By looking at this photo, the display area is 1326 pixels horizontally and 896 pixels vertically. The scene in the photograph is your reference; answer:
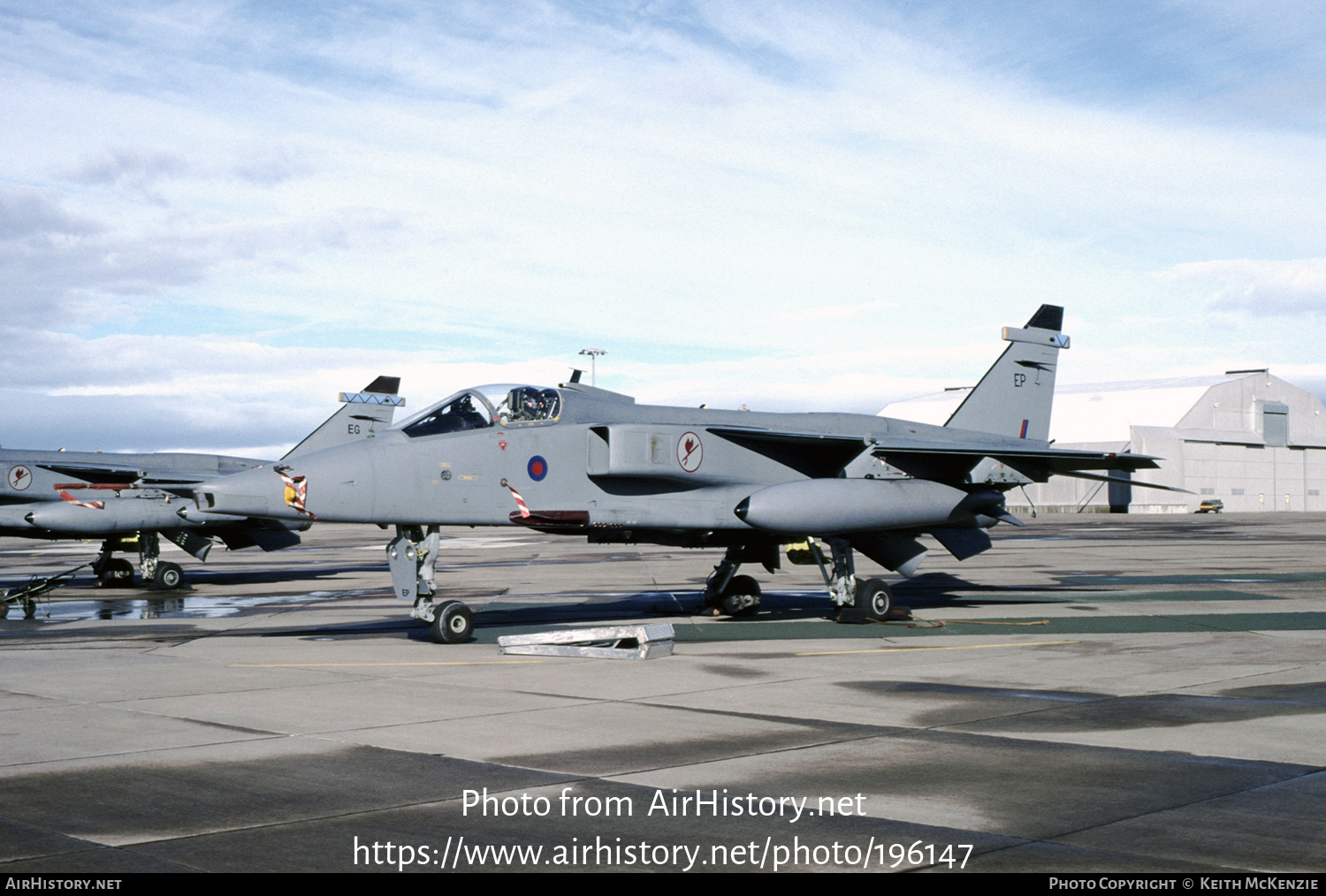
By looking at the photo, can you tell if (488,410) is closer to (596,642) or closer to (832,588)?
(596,642)

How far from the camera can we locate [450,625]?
13766 mm

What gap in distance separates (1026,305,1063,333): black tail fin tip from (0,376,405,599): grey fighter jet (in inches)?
623

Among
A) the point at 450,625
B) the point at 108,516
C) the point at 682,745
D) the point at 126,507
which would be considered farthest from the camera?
the point at 126,507

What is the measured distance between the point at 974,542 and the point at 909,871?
47.1 ft

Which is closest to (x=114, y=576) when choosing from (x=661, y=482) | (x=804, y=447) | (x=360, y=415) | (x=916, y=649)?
(x=360, y=415)

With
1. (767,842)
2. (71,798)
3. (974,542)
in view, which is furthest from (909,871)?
(974,542)

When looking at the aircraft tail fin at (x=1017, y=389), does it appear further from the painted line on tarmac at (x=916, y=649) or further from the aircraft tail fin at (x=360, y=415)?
the aircraft tail fin at (x=360, y=415)

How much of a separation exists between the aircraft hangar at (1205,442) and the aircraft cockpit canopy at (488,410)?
7845cm

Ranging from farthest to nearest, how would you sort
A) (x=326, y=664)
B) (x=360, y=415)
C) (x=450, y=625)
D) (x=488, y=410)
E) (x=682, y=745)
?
1. (x=360, y=415)
2. (x=488, y=410)
3. (x=450, y=625)
4. (x=326, y=664)
5. (x=682, y=745)

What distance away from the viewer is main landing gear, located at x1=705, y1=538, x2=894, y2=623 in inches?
648

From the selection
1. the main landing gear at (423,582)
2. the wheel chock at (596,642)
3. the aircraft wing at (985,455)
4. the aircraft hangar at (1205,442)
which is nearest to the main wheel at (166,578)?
the main landing gear at (423,582)

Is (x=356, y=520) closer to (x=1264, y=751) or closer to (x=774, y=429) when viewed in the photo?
(x=774, y=429)

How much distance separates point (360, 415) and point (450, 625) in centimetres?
1781

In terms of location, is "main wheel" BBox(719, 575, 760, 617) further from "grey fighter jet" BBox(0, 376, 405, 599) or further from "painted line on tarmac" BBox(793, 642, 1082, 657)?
"grey fighter jet" BBox(0, 376, 405, 599)
